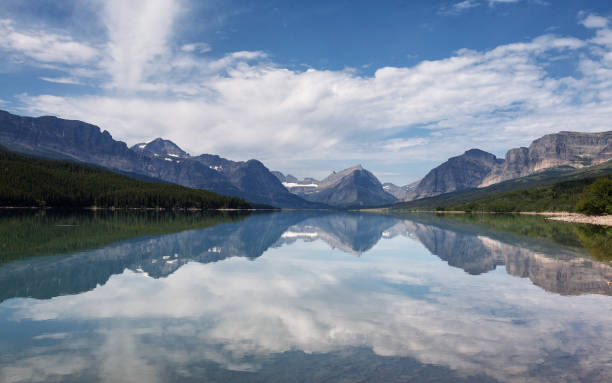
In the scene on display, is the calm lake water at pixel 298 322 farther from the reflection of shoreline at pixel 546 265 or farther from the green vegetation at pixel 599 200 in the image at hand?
the green vegetation at pixel 599 200

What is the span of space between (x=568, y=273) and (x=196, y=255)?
108ft

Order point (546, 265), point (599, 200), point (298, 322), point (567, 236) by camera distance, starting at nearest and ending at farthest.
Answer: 1. point (298, 322)
2. point (546, 265)
3. point (567, 236)
4. point (599, 200)

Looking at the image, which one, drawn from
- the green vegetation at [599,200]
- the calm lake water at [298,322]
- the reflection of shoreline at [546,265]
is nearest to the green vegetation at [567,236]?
the reflection of shoreline at [546,265]

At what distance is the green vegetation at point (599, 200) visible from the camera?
128 metres

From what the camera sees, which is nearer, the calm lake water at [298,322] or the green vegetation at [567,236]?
the calm lake water at [298,322]

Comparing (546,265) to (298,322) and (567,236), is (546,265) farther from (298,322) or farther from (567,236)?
(567,236)

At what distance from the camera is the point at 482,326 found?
609 inches

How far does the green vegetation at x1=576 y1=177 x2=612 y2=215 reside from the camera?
127938mm

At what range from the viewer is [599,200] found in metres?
131

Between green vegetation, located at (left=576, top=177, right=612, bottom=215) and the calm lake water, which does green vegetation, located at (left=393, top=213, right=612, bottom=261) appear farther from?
green vegetation, located at (left=576, top=177, right=612, bottom=215)

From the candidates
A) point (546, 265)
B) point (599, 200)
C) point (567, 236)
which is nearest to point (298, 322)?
point (546, 265)

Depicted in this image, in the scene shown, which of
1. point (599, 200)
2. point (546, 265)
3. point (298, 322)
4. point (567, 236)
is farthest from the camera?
point (599, 200)

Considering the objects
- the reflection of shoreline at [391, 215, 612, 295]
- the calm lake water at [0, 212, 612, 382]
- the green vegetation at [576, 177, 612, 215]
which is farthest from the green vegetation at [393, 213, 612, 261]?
the green vegetation at [576, 177, 612, 215]

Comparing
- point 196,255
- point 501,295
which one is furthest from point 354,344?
point 196,255
